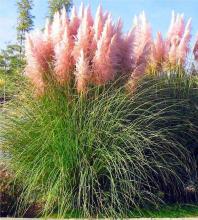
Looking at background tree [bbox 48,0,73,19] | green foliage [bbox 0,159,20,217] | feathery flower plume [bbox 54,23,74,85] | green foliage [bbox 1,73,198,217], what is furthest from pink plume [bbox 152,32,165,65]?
background tree [bbox 48,0,73,19]

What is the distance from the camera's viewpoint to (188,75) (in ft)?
22.7

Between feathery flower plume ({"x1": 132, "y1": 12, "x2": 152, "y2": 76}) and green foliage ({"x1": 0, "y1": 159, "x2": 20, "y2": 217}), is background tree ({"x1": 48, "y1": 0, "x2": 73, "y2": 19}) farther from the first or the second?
green foliage ({"x1": 0, "y1": 159, "x2": 20, "y2": 217})

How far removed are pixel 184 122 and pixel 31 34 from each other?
2.15 meters

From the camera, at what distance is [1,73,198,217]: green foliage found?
528 centimetres

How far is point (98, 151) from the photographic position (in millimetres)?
5406

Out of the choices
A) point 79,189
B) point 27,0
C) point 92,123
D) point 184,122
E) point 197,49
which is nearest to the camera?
point 79,189

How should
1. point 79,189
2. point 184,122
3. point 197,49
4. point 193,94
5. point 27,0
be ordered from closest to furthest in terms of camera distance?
1. point 79,189
2. point 184,122
3. point 193,94
4. point 197,49
5. point 27,0

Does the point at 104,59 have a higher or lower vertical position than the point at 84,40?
lower

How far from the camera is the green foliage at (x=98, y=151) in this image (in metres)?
5.28

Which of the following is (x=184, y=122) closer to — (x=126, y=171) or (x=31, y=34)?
(x=126, y=171)

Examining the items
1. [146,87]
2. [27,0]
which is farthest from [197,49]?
[27,0]

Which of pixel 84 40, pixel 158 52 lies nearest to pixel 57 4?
pixel 158 52

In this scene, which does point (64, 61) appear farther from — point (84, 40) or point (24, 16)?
point (24, 16)

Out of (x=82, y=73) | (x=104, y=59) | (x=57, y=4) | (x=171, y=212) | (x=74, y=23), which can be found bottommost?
(x=171, y=212)
